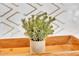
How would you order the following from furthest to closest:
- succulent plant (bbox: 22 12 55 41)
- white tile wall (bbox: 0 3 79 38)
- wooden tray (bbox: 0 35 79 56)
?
white tile wall (bbox: 0 3 79 38), wooden tray (bbox: 0 35 79 56), succulent plant (bbox: 22 12 55 41)

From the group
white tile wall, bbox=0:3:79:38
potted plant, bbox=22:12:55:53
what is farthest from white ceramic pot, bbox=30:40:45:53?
white tile wall, bbox=0:3:79:38

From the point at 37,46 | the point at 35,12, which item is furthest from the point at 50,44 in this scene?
the point at 35,12

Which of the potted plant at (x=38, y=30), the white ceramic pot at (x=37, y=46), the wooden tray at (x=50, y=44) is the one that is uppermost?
the potted plant at (x=38, y=30)

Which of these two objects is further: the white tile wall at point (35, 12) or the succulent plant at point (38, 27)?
the white tile wall at point (35, 12)

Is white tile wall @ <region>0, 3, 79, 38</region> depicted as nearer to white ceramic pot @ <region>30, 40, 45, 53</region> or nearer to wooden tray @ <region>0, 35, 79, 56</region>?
wooden tray @ <region>0, 35, 79, 56</region>

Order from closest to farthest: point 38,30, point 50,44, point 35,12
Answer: point 38,30
point 50,44
point 35,12

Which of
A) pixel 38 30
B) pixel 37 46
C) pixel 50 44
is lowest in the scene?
pixel 50 44

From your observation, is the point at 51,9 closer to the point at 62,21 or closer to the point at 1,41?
the point at 62,21

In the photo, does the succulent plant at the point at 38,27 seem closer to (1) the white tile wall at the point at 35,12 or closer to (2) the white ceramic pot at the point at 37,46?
(2) the white ceramic pot at the point at 37,46

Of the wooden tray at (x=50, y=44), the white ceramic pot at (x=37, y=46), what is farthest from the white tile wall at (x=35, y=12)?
the white ceramic pot at (x=37, y=46)

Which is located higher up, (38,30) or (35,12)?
(38,30)

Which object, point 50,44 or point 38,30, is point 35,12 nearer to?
point 50,44

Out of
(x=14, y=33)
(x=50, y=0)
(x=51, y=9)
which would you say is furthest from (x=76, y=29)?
(x=50, y=0)

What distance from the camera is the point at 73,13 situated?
1.95 meters
